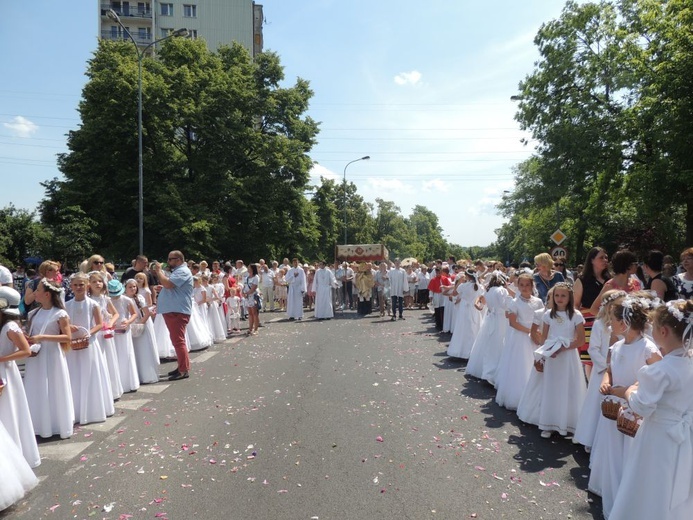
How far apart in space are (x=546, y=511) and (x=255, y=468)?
2.64 m

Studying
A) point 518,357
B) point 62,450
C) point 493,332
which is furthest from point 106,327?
point 493,332

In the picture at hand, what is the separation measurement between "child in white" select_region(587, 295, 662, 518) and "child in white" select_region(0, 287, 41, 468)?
508cm

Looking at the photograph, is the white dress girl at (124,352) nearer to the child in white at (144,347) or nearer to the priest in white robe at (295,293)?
the child in white at (144,347)

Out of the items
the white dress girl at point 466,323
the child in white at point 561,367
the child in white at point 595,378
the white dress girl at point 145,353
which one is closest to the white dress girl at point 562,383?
the child in white at point 561,367

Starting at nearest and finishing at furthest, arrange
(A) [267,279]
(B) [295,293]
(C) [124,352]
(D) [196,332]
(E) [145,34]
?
(C) [124,352] → (D) [196,332] → (B) [295,293] → (A) [267,279] → (E) [145,34]

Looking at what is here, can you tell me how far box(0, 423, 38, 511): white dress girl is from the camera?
4.28m

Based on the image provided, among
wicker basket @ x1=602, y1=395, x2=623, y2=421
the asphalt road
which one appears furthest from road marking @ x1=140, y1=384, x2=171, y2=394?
wicker basket @ x1=602, y1=395, x2=623, y2=421

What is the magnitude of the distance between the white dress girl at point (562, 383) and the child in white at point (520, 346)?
3.25ft

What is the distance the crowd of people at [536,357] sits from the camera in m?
3.55

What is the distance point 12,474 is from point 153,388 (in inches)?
180

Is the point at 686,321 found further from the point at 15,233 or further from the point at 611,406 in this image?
the point at 15,233

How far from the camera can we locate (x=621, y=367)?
14.0ft

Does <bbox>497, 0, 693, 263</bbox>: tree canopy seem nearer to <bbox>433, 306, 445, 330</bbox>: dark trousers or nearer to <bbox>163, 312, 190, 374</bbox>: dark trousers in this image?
<bbox>433, 306, 445, 330</bbox>: dark trousers

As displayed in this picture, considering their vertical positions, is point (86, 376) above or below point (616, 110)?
below
